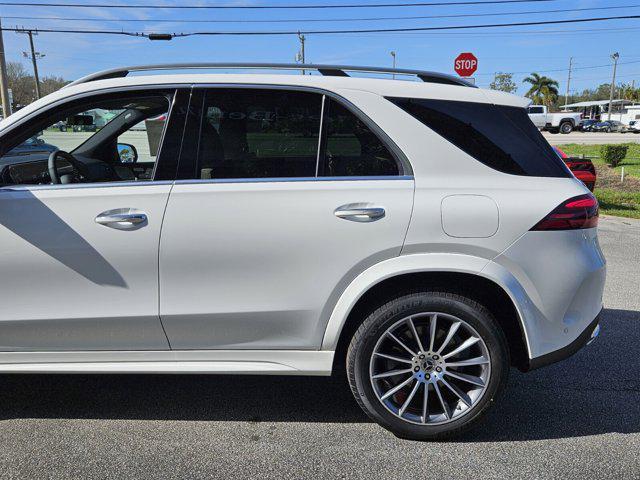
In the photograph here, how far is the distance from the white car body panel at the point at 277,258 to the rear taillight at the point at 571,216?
0.04 metres

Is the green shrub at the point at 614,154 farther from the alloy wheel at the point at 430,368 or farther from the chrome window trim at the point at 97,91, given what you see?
the chrome window trim at the point at 97,91

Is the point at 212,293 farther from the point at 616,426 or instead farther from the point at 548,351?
the point at 616,426

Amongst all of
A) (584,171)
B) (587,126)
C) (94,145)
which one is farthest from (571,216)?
(587,126)

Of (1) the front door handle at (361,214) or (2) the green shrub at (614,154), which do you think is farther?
(2) the green shrub at (614,154)

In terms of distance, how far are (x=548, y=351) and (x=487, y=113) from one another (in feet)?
4.13

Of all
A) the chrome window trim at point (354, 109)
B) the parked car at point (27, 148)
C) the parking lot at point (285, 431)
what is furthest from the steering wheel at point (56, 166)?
the parking lot at point (285, 431)

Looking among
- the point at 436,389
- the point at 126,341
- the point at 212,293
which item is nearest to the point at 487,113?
the point at 436,389

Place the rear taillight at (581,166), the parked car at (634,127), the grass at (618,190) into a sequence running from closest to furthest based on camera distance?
the rear taillight at (581,166), the grass at (618,190), the parked car at (634,127)

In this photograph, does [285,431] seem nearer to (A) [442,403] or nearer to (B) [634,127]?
(A) [442,403]

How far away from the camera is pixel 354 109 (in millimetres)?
2885

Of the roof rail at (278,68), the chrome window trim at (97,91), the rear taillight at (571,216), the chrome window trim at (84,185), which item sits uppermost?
the roof rail at (278,68)

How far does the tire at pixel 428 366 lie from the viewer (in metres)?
2.80

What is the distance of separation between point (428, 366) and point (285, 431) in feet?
2.84

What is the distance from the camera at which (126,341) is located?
2873mm
